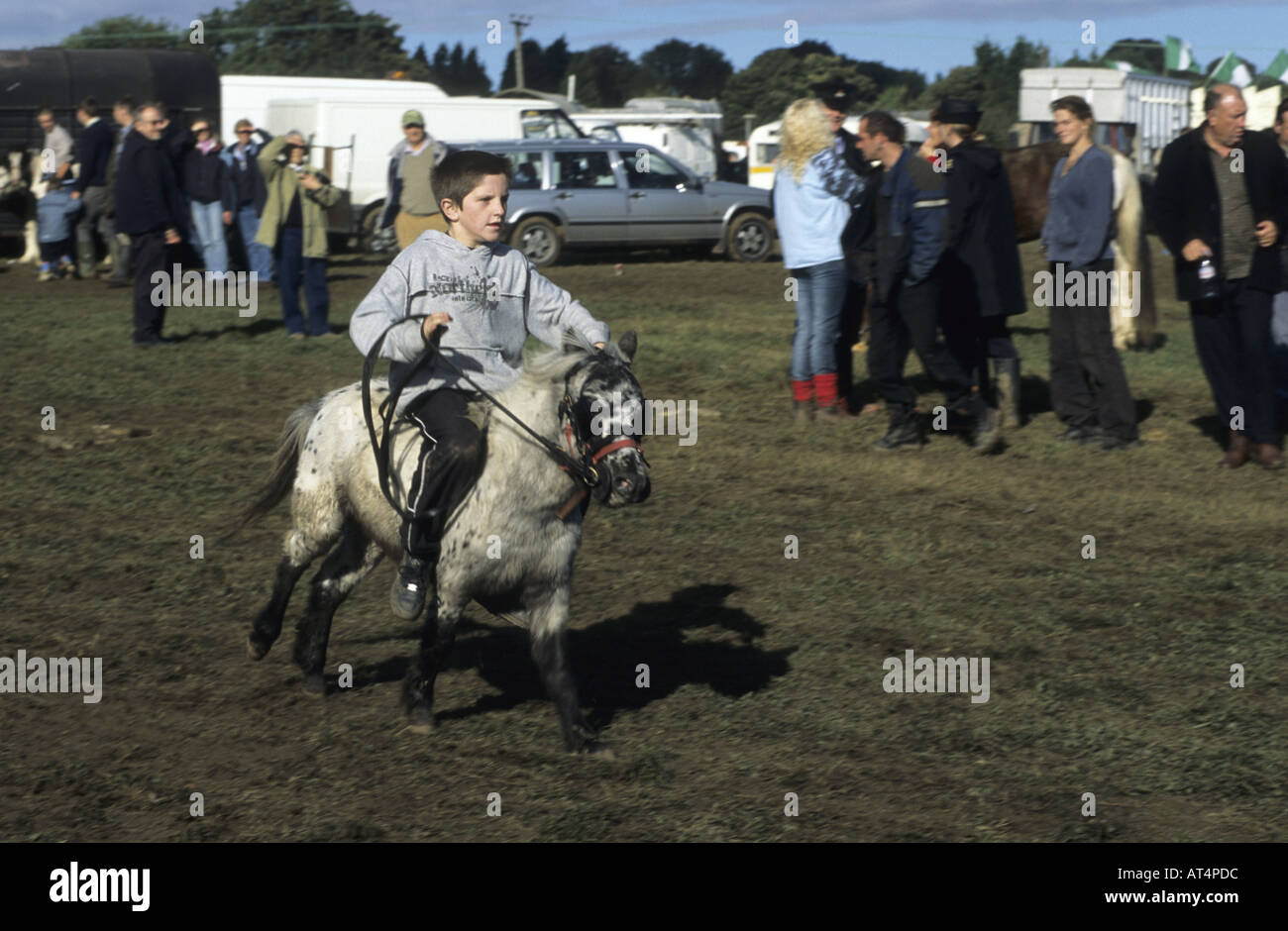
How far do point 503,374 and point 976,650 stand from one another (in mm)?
2627

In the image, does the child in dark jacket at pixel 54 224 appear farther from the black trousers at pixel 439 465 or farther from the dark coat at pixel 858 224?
the black trousers at pixel 439 465

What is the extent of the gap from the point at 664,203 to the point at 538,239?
219cm

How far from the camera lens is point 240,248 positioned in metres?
20.2

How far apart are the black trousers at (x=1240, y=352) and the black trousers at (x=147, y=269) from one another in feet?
Result: 31.0

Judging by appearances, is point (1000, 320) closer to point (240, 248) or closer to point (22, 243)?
point (240, 248)

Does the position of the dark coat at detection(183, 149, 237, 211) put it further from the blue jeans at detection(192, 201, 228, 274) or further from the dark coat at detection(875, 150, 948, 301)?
the dark coat at detection(875, 150, 948, 301)

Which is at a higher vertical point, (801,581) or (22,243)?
(22,243)

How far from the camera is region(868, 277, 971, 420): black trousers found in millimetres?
10125

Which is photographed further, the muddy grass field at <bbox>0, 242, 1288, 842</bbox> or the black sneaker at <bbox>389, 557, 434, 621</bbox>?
the black sneaker at <bbox>389, 557, 434, 621</bbox>

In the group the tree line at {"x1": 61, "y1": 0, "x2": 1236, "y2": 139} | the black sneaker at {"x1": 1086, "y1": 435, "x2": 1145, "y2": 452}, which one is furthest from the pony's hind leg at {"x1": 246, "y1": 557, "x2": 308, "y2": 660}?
the tree line at {"x1": 61, "y1": 0, "x2": 1236, "y2": 139}

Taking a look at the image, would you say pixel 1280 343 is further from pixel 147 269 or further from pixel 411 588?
pixel 147 269

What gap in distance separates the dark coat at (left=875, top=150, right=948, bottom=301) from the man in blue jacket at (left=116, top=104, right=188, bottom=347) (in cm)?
731

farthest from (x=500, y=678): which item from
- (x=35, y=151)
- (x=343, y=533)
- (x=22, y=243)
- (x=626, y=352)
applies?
(x=22, y=243)

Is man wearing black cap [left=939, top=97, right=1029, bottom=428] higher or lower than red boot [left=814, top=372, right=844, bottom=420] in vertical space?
higher
